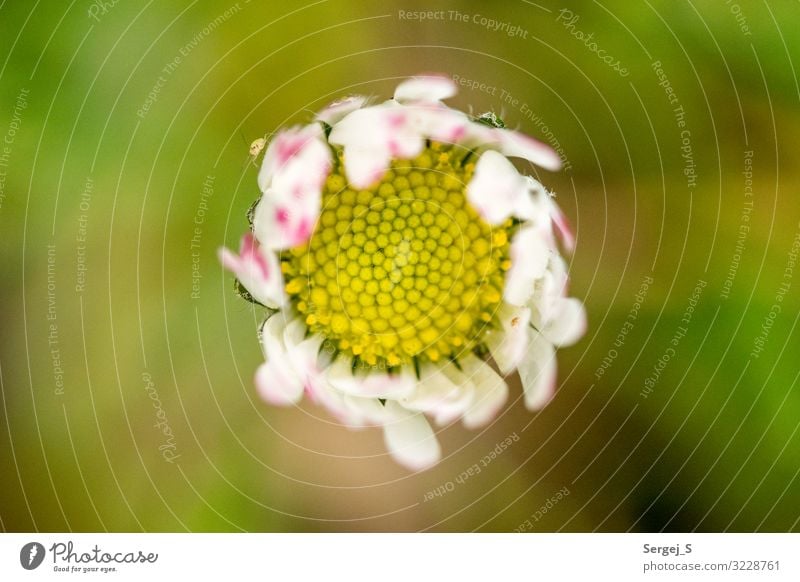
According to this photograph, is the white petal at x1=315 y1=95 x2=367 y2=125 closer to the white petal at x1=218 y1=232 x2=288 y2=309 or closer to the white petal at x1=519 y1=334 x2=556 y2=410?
the white petal at x1=218 y1=232 x2=288 y2=309

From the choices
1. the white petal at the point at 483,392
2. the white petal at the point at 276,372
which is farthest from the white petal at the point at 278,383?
Result: the white petal at the point at 483,392

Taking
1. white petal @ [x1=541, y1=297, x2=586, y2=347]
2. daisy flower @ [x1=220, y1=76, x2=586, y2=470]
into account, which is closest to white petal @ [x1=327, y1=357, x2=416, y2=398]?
daisy flower @ [x1=220, y1=76, x2=586, y2=470]

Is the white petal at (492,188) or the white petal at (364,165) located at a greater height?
the white petal at (364,165)

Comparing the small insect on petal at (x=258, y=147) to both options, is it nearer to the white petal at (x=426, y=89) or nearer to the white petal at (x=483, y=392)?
the white petal at (x=426, y=89)

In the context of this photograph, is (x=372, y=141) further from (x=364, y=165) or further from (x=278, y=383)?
(x=278, y=383)

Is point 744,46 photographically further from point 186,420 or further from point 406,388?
point 186,420

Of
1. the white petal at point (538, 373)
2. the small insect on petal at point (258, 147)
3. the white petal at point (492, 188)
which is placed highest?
the small insect on petal at point (258, 147)
